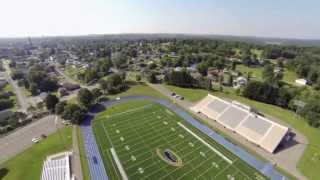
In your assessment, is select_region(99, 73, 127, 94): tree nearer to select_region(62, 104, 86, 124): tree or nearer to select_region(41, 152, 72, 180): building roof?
select_region(62, 104, 86, 124): tree

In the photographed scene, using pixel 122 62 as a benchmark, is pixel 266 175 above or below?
below

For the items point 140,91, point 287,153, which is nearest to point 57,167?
point 140,91

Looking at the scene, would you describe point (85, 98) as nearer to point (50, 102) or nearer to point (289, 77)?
point (50, 102)

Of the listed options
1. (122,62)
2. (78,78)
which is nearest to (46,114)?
(78,78)

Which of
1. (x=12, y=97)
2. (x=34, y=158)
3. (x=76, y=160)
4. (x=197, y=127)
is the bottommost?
(x=197, y=127)

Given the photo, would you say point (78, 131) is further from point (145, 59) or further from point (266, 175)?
point (145, 59)

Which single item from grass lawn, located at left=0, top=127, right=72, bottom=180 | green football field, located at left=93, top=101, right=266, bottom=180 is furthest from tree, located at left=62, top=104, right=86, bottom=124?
green football field, located at left=93, top=101, right=266, bottom=180

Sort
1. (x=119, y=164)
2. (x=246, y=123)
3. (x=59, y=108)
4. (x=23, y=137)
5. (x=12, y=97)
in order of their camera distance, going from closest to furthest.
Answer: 1. (x=119, y=164)
2. (x=23, y=137)
3. (x=246, y=123)
4. (x=59, y=108)
5. (x=12, y=97)

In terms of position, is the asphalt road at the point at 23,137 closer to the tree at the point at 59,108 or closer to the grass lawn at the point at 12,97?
the tree at the point at 59,108
